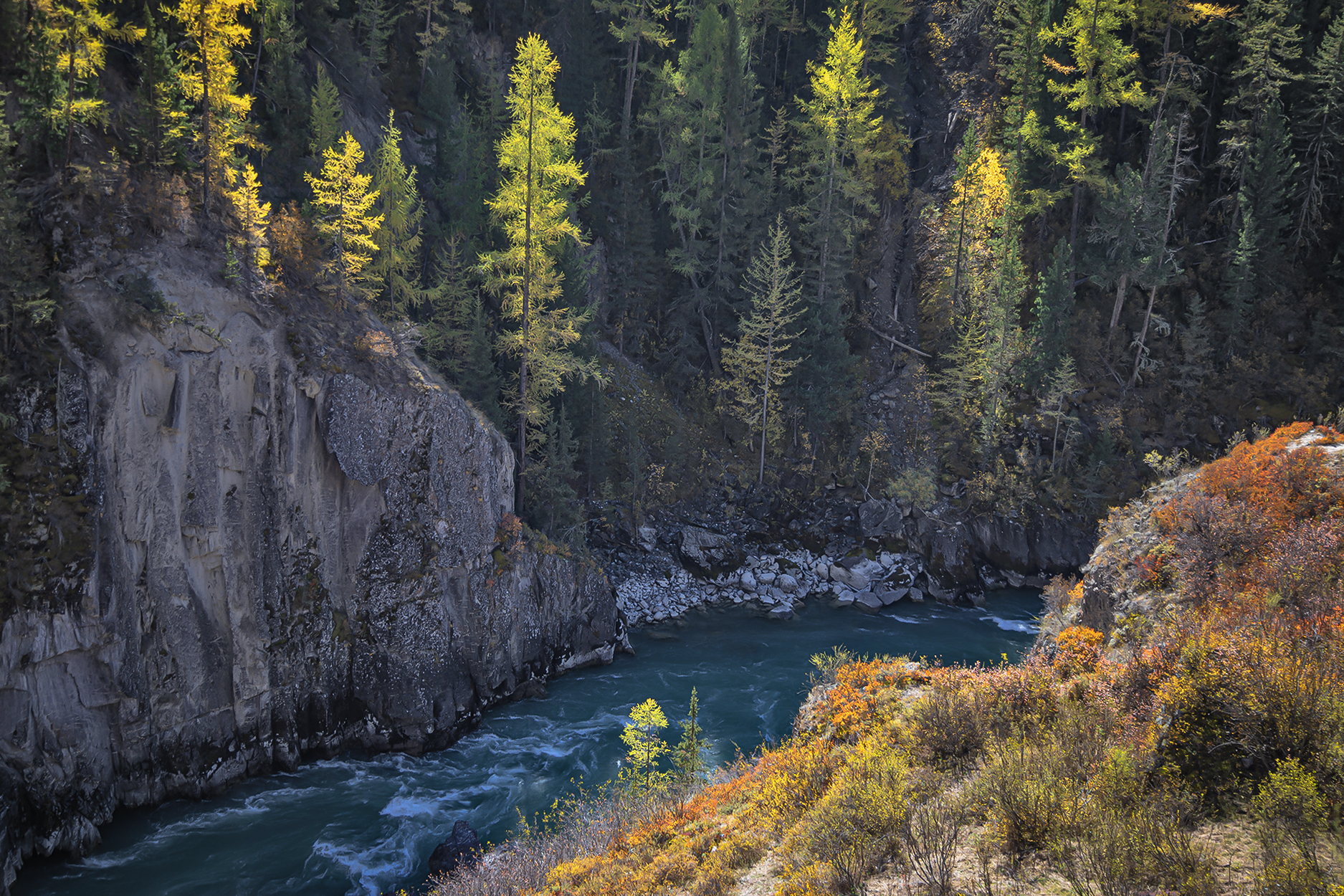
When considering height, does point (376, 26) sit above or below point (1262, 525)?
above

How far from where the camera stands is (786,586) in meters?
31.7

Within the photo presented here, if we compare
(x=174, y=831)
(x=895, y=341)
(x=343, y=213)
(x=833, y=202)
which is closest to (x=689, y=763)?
(x=174, y=831)

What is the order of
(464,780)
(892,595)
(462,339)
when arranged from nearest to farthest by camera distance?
(464,780)
(462,339)
(892,595)

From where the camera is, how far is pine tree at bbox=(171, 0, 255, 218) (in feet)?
61.0

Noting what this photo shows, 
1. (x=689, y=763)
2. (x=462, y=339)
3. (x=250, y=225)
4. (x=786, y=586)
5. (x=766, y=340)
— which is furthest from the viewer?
(x=766, y=340)

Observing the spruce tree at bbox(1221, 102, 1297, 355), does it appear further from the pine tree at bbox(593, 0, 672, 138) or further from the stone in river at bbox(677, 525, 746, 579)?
the pine tree at bbox(593, 0, 672, 138)

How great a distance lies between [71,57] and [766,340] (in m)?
29.0

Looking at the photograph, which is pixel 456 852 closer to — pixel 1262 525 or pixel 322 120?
pixel 1262 525

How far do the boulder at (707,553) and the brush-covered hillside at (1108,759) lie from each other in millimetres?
18649

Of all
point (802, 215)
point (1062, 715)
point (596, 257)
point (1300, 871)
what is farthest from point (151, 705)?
point (802, 215)

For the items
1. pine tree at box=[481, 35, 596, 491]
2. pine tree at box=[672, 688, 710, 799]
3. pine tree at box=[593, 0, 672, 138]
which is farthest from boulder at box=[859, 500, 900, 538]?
pine tree at box=[593, 0, 672, 138]

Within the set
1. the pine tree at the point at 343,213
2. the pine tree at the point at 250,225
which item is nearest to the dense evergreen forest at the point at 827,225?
the pine tree at the point at 343,213

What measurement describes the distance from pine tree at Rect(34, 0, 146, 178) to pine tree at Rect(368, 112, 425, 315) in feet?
28.5

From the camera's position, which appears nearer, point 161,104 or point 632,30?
point 161,104
